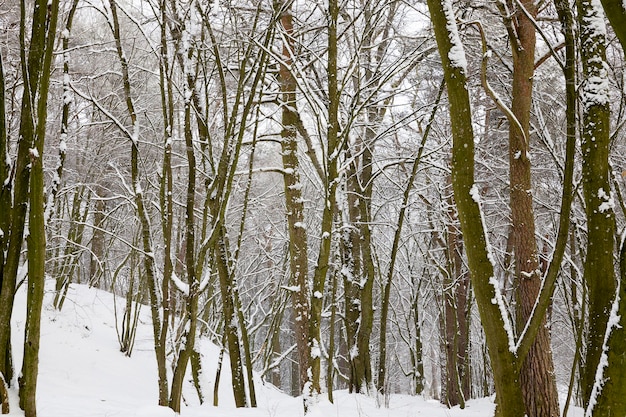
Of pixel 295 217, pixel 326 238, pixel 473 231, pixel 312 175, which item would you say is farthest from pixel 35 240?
pixel 312 175

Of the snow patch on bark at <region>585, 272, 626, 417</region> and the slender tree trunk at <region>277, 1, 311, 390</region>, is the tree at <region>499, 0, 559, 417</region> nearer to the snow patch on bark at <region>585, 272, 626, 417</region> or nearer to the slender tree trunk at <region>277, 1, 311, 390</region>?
the slender tree trunk at <region>277, 1, 311, 390</region>

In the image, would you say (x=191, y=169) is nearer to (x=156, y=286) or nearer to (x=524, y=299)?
(x=156, y=286)

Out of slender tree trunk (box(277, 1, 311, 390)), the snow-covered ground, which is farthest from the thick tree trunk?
A: slender tree trunk (box(277, 1, 311, 390))

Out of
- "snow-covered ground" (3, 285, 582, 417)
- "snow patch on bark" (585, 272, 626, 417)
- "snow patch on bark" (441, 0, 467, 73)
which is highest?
"snow patch on bark" (441, 0, 467, 73)

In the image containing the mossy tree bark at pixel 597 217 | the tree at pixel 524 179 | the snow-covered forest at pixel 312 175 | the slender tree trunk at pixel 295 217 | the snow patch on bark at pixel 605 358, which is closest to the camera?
the snow patch on bark at pixel 605 358

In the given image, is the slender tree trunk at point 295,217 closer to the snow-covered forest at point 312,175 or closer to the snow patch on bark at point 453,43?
the snow-covered forest at point 312,175

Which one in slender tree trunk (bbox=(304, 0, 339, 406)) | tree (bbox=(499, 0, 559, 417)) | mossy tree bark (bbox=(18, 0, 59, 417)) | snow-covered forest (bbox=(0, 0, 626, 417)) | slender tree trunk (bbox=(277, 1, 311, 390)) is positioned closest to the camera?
snow-covered forest (bbox=(0, 0, 626, 417))

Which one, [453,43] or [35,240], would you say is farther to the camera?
[35,240]

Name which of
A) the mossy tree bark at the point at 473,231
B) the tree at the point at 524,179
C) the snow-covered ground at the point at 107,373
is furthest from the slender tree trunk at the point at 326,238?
the tree at the point at 524,179

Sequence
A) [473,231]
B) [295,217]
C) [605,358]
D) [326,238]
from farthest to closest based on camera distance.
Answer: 1. [295,217]
2. [326,238]
3. [473,231]
4. [605,358]

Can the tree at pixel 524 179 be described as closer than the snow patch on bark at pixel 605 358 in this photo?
No

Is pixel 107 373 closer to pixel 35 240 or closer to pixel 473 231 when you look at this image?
pixel 35 240

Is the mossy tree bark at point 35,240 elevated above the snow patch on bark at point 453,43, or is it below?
below

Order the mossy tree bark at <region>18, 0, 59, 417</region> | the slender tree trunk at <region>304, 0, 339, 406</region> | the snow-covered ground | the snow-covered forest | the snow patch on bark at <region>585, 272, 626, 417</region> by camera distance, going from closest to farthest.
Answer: the snow patch on bark at <region>585, 272, 626, 417</region>, the snow-covered forest, the mossy tree bark at <region>18, 0, 59, 417</region>, the slender tree trunk at <region>304, 0, 339, 406</region>, the snow-covered ground
